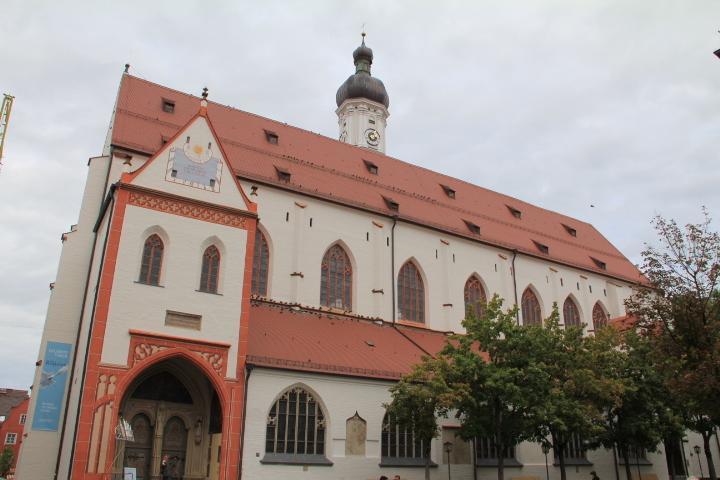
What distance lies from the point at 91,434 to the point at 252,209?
8.25m

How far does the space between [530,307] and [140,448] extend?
21371 millimetres

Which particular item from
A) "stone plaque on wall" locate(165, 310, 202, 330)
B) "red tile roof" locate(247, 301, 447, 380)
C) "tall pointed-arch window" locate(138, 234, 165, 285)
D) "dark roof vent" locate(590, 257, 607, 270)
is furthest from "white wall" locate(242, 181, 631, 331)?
"tall pointed-arch window" locate(138, 234, 165, 285)

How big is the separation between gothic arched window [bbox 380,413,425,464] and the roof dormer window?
1445cm

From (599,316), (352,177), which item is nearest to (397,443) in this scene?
(352,177)

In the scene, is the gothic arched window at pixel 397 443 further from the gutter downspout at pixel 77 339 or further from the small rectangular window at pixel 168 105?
the small rectangular window at pixel 168 105

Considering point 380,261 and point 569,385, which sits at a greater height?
point 380,261

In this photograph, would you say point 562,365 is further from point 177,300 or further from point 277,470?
point 177,300

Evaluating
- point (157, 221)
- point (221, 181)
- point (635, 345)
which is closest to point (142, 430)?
point (157, 221)

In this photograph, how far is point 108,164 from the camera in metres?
24.7

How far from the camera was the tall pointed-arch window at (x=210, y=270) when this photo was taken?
19.9 m

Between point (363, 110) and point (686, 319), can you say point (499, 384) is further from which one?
point (363, 110)

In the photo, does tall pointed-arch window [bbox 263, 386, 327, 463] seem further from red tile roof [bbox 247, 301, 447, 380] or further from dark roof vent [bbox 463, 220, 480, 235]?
dark roof vent [bbox 463, 220, 480, 235]

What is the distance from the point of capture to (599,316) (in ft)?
123

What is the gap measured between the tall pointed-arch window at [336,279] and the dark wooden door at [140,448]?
8.76 metres
